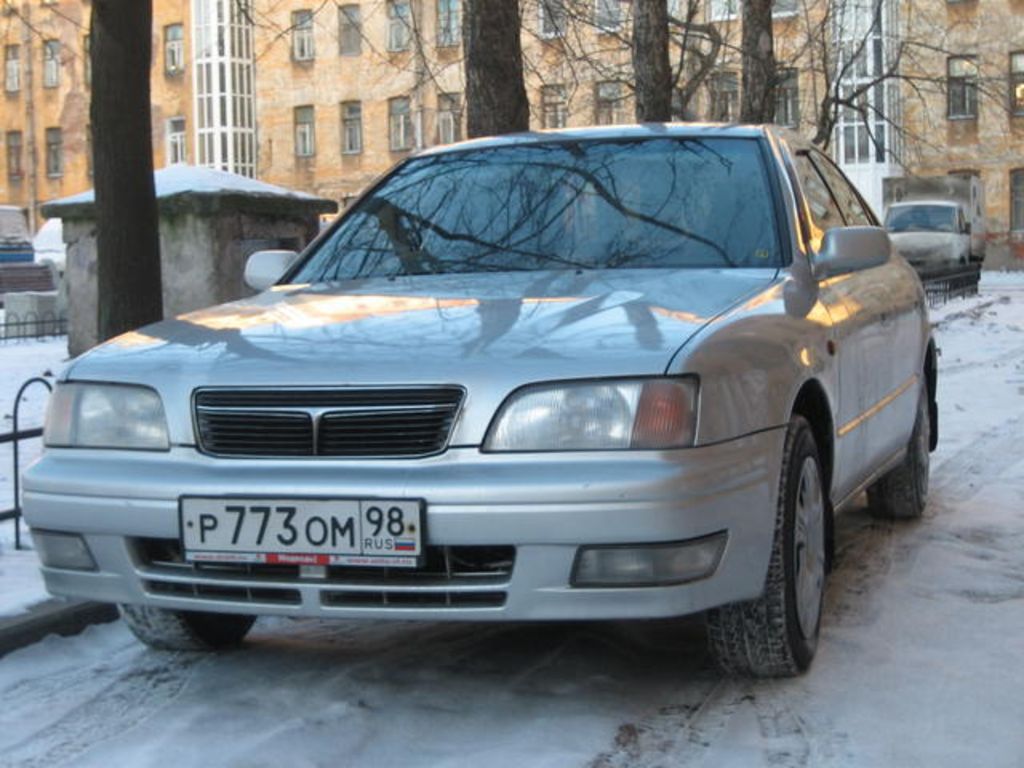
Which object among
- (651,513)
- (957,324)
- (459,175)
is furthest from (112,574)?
(957,324)

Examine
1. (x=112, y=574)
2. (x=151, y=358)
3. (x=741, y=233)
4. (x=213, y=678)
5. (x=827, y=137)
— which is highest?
(x=827, y=137)

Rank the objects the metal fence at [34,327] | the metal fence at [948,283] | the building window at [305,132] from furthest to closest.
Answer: the building window at [305,132], the metal fence at [948,283], the metal fence at [34,327]

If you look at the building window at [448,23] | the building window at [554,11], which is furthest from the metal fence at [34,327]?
the building window at [554,11]

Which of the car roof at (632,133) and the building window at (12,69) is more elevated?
the building window at (12,69)

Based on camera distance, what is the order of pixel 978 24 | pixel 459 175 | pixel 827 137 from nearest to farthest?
pixel 459 175, pixel 827 137, pixel 978 24

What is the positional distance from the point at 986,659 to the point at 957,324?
16.5 metres

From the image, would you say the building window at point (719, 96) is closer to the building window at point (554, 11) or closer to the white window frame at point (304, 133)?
the building window at point (554, 11)

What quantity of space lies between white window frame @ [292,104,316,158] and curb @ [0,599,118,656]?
5101 cm

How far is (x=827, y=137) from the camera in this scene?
24750mm

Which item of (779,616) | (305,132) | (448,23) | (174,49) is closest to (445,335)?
(779,616)

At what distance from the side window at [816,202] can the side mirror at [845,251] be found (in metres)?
0.14

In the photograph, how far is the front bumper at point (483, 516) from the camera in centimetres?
365

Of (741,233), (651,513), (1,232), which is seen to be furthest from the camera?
(1,232)

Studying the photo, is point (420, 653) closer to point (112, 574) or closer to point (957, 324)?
point (112, 574)
